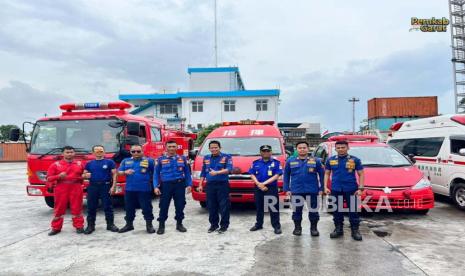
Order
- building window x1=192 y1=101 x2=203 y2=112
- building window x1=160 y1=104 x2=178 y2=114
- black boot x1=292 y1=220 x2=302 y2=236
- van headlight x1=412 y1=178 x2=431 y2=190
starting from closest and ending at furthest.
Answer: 1. black boot x1=292 y1=220 x2=302 y2=236
2. van headlight x1=412 y1=178 x2=431 y2=190
3. building window x1=192 y1=101 x2=203 y2=112
4. building window x1=160 y1=104 x2=178 y2=114

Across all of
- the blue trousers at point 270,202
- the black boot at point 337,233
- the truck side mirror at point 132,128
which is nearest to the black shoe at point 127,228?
the truck side mirror at point 132,128

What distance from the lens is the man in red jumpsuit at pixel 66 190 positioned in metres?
5.96

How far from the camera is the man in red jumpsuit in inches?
235

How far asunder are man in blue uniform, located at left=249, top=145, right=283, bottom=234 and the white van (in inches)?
155

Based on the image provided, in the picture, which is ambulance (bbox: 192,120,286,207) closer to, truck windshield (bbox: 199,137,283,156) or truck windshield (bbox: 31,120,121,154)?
truck windshield (bbox: 199,137,283,156)

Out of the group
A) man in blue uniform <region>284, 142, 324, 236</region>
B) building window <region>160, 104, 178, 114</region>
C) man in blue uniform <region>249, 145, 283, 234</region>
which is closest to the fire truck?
man in blue uniform <region>249, 145, 283, 234</region>

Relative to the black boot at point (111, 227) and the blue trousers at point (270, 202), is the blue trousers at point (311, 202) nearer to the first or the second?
the blue trousers at point (270, 202)

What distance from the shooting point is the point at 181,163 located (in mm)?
6027

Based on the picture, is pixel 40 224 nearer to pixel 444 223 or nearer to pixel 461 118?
pixel 444 223

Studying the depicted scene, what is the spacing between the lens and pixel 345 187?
5473mm

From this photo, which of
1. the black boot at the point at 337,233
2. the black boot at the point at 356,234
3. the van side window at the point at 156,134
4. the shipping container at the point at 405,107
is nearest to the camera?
the black boot at the point at 356,234

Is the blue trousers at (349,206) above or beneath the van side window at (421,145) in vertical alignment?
beneath

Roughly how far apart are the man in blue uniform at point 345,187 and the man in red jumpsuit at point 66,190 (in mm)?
4166

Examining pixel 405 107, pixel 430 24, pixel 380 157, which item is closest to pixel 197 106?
pixel 405 107
